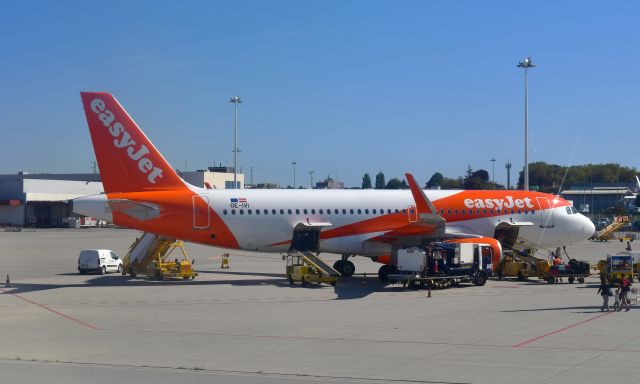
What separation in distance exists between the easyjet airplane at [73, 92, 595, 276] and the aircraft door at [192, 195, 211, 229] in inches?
1.9

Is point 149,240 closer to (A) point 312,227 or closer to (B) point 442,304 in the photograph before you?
(A) point 312,227

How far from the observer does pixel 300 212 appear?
42156 mm

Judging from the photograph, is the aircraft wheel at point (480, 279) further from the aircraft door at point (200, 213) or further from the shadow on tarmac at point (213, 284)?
the aircraft door at point (200, 213)

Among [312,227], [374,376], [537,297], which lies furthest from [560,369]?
[312,227]

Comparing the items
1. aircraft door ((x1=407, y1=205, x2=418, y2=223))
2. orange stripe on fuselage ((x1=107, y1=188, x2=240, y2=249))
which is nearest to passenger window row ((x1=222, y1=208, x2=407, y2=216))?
aircraft door ((x1=407, y1=205, x2=418, y2=223))

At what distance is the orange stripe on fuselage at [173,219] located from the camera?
130ft

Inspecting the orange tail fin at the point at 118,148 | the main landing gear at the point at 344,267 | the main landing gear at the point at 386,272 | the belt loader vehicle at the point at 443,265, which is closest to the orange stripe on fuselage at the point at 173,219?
the orange tail fin at the point at 118,148

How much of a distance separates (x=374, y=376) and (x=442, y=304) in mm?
14150

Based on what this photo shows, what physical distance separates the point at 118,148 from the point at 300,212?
379 inches

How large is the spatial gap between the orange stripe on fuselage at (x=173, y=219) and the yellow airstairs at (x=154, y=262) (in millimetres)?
2611

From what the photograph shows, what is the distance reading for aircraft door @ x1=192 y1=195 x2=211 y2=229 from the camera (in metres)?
40.3

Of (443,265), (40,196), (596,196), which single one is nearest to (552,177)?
(596,196)

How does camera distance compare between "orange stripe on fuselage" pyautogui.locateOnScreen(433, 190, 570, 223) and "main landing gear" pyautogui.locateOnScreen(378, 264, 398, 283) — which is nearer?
"main landing gear" pyautogui.locateOnScreen(378, 264, 398, 283)

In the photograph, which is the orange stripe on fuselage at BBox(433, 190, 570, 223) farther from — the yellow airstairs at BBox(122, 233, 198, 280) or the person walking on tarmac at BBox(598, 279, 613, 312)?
the person walking on tarmac at BBox(598, 279, 613, 312)
